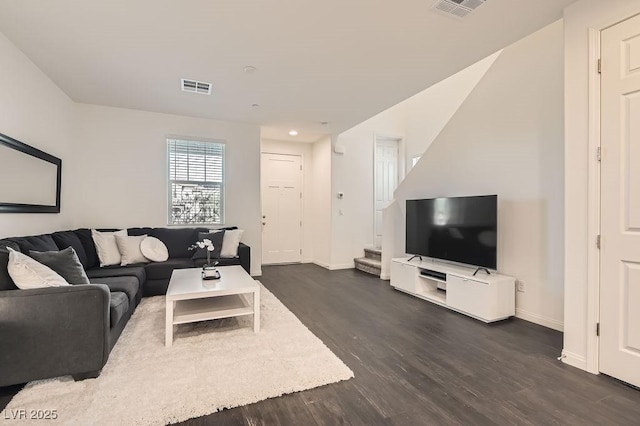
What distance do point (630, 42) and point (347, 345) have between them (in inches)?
113

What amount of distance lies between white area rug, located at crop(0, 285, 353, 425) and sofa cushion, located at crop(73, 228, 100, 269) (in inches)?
50.3

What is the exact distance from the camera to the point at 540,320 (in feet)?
9.91

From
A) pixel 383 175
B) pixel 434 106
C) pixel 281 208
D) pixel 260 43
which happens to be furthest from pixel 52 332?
pixel 434 106

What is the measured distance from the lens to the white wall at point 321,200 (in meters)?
5.83

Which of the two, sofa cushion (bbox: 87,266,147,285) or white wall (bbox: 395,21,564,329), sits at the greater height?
white wall (bbox: 395,21,564,329)

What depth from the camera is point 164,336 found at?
2.62 m

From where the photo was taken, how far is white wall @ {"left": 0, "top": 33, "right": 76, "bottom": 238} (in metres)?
2.64

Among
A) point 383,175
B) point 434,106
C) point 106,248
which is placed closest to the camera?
point 106,248

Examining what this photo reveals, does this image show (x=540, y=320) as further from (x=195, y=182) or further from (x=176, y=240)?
(x=195, y=182)

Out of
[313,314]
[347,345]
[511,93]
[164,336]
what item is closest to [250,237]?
[313,314]

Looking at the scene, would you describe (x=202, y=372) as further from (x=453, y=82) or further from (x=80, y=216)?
(x=453, y=82)

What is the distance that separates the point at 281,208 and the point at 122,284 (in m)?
3.79

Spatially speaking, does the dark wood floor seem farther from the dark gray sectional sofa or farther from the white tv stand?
the dark gray sectional sofa

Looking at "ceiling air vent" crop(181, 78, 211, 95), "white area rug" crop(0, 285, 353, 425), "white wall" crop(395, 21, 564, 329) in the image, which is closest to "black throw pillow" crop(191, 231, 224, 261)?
"white area rug" crop(0, 285, 353, 425)
